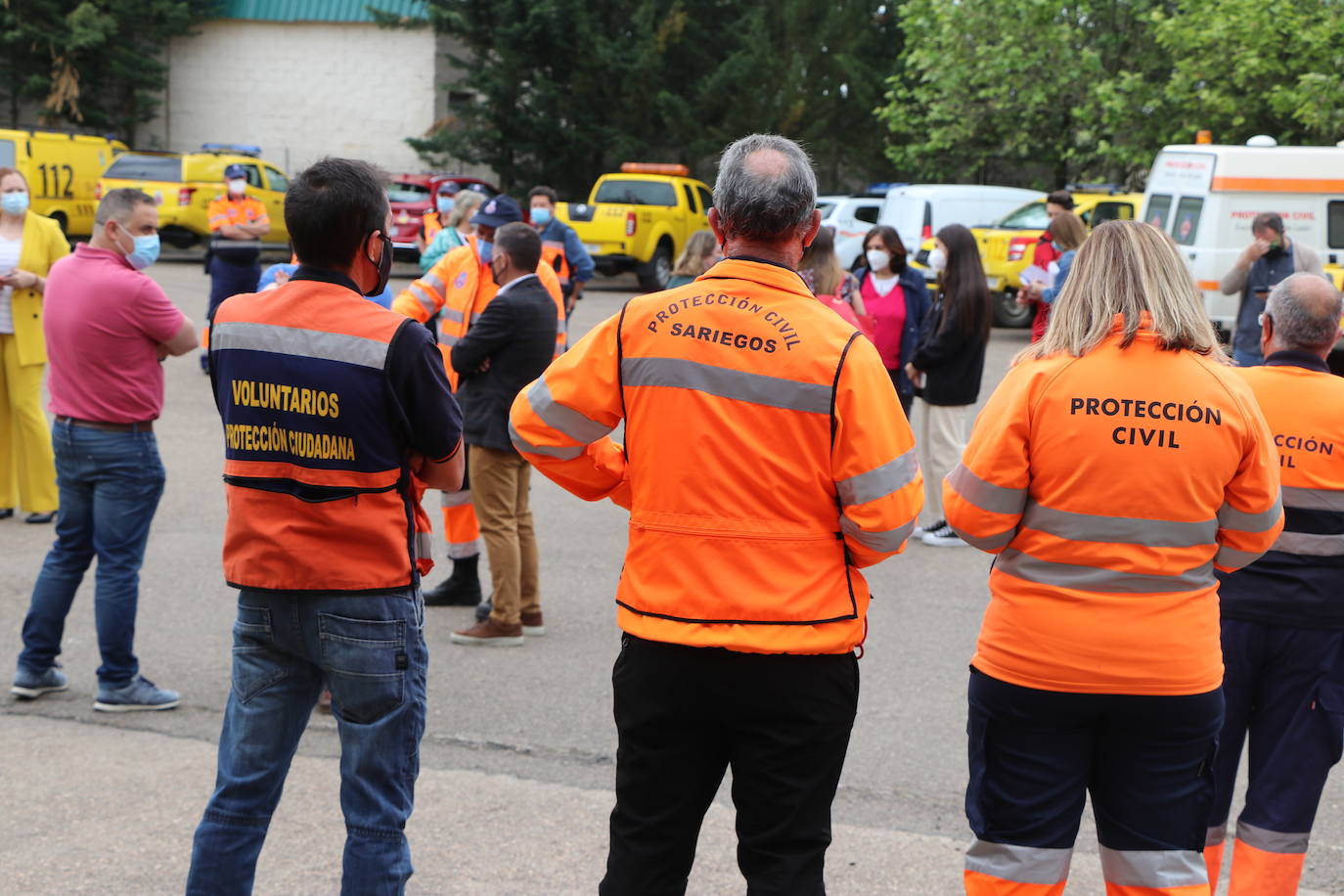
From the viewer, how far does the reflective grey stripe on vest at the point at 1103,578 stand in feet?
10.1

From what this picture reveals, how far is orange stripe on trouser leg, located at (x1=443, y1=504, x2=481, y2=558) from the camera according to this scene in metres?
7.10

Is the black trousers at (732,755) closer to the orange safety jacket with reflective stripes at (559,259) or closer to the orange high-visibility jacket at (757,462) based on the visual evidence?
the orange high-visibility jacket at (757,462)

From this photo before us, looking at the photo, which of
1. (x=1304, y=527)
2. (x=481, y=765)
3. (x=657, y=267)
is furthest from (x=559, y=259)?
(x=657, y=267)

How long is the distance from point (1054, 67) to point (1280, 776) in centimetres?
2324

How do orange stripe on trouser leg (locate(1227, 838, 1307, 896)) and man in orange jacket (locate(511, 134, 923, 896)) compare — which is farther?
orange stripe on trouser leg (locate(1227, 838, 1307, 896))

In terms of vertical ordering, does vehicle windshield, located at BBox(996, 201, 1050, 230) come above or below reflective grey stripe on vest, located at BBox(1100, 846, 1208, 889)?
above

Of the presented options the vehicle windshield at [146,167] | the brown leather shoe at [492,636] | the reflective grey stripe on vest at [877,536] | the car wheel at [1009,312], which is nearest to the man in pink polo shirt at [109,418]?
the brown leather shoe at [492,636]

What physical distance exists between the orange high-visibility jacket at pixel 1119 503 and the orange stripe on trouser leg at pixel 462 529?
4236mm

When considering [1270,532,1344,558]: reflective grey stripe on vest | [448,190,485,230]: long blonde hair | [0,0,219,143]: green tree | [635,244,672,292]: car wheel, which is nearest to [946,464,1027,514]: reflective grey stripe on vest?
[1270,532,1344,558]: reflective grey stripe on vest


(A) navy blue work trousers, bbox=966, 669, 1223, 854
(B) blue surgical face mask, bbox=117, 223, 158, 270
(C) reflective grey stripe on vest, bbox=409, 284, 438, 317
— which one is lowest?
(A) navy blue work trousers, bbox=966, 669, 1223, 854

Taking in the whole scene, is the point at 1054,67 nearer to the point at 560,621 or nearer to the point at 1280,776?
the point at 560,621

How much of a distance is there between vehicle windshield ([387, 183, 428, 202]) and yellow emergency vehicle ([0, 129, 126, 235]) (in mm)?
5329

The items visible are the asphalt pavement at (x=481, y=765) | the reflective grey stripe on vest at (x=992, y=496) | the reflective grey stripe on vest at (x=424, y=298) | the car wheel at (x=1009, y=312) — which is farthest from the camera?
the car wheel at (x=1009, y=312)

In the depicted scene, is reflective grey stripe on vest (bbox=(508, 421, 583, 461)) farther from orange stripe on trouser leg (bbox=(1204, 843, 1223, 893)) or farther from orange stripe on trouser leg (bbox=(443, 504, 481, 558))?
orange stripe on trouser leg (bbox=(443, 504, 481, 558))
